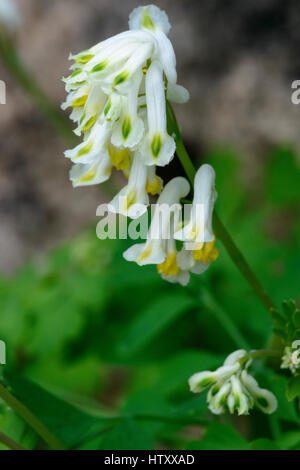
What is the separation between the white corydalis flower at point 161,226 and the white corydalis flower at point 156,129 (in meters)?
0.24

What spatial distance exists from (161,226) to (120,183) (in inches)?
131

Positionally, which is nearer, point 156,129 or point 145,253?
point 156,129

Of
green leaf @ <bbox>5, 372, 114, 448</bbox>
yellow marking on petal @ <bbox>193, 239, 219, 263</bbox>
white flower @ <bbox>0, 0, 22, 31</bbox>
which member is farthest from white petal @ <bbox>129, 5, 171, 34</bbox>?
white flower @ <bbox>0, 0, 22, 31</bbox>

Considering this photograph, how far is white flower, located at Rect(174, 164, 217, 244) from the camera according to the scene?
5.12ft

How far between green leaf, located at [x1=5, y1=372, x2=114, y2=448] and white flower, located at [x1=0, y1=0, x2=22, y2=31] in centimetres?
343

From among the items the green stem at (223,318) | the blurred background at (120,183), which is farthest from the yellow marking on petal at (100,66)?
the green stem at (223,318)

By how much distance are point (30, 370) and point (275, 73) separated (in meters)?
2.76

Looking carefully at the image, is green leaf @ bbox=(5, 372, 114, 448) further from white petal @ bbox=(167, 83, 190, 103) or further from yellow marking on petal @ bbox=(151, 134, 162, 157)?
white petal @ bbox=(167, 83, 190, 103)

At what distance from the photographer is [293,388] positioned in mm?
1567

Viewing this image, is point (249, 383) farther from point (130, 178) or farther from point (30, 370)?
point (30, 370)

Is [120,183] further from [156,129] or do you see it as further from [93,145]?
[156,129]

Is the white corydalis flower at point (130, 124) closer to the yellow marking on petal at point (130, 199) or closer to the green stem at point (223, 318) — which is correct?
the yellow marking on petal at point (130, 199)

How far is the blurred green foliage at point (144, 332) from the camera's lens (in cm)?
185

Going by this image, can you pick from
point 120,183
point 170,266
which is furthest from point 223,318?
point 120,183
